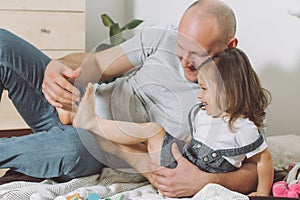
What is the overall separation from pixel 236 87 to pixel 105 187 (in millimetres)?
409

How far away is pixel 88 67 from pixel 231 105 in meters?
0.42

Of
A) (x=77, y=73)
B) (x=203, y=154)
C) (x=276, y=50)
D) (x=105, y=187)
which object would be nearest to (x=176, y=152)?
(x=203, y=154)

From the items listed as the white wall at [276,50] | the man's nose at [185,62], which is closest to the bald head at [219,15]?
the man's nose at [185,62]

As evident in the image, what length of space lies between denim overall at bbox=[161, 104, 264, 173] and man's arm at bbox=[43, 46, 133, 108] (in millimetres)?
267

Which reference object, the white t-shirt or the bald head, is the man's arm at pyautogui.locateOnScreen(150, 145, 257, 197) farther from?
the bald head

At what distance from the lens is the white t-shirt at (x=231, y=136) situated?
1.40 metres

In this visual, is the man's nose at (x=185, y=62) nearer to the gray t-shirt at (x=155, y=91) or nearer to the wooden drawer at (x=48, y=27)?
the gray t-shirt at (x=155, y=91)

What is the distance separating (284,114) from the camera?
2143 mm

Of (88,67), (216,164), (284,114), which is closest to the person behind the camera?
(216,164)

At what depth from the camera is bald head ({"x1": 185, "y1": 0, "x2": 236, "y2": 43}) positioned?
156 centimetres

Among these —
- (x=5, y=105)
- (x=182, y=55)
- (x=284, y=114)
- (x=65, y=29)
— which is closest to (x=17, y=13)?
(x=65, y=29)

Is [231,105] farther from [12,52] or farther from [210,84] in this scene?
[12,52]

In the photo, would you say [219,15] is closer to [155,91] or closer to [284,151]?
[155,91]

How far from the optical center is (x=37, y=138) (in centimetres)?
155
